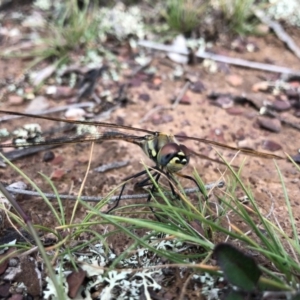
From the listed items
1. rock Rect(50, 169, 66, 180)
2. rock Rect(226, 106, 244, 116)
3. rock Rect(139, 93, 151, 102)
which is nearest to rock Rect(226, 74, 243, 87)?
rock Rect(226, 106, 244, 116)

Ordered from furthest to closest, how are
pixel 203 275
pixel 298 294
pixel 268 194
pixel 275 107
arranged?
pixel 275 107
pixel 268 194
pixel 203 275
pixel 298 294

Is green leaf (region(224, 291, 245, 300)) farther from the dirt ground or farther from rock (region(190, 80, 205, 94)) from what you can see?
rock (region(190, 80, 205, 94))

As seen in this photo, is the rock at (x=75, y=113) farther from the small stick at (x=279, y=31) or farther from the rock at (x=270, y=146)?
the small stick at (x=279, y=31)

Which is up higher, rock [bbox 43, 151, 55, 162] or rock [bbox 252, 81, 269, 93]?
rock [bbox 252, 81, 269, 93]

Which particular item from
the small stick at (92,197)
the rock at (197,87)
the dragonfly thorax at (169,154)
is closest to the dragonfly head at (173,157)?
the dragonfly thorax at (169,154)

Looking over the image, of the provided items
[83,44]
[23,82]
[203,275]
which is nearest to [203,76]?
[83,44]

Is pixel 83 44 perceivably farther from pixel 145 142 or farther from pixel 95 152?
pixel 145 142
